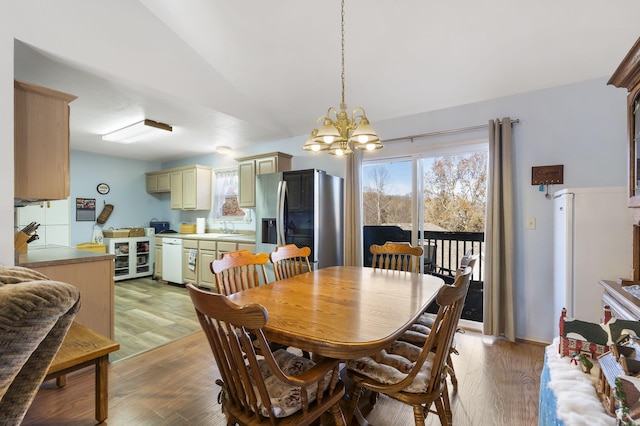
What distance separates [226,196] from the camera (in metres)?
5.36

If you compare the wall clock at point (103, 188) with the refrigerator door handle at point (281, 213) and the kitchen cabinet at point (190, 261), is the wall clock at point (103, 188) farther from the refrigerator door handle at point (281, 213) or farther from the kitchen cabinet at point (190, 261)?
the refrigerator door handle at point (281, 213)

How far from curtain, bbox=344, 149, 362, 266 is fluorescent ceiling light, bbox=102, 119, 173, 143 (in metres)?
2.47

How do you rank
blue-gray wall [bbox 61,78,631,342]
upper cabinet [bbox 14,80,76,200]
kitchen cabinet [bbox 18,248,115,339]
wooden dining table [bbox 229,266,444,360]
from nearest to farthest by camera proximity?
wooden dining table [bbox 229,266,444,360], upper cabinet [bbox 14,80,76,200], kitchen cabinet [bbox 18,248,115,339], blue-gray wall [bbox 61,78,631,342]

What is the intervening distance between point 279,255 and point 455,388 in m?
1.57

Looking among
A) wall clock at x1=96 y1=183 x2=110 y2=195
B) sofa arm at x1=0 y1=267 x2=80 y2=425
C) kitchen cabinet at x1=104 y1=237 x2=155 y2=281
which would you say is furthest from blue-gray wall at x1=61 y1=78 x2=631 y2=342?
wall clock at x1=96 y1=183 x2=110 y2=195

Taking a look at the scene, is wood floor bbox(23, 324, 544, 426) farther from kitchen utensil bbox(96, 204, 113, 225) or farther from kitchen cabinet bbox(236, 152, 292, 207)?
kitchen utensil bbox(96, 204, 113, 225)

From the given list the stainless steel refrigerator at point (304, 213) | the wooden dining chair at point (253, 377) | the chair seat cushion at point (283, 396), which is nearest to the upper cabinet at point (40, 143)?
the wooden dining chair at point (253, 377)

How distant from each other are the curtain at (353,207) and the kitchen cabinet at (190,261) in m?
2.57

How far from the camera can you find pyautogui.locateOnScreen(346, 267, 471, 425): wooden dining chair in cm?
125

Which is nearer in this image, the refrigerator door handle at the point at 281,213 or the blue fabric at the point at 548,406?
the blue fabric at the point at 548,406

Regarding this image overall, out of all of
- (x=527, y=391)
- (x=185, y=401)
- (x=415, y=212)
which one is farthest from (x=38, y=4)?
(x=527, y=391)

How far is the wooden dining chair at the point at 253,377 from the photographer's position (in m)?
1.01

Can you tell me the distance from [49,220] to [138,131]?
2392 millimetres

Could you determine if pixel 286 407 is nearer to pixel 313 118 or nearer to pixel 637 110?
pixel 637 110
